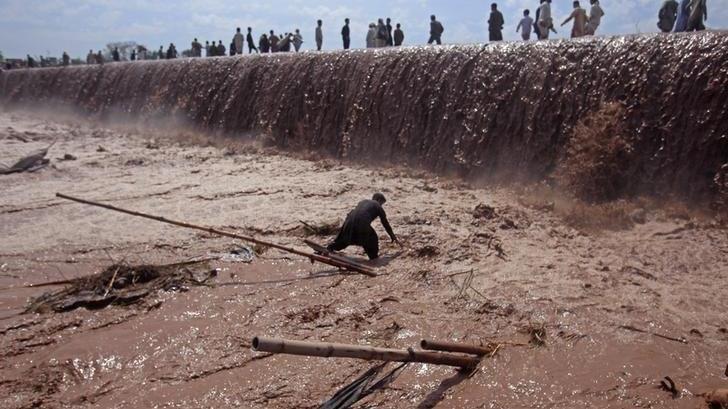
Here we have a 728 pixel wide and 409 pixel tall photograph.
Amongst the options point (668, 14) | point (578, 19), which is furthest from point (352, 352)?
point (578, 19)

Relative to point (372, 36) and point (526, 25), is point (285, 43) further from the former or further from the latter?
point (526, 25)

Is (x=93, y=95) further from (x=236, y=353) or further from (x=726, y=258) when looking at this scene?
(x=726, y=258)

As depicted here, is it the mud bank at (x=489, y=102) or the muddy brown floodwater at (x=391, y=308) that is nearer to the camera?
the muddy brown floodwater at (x=391, y=308)

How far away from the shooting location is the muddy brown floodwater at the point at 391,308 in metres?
3.93

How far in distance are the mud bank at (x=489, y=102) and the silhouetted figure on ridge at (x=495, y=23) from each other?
2386 millimetres

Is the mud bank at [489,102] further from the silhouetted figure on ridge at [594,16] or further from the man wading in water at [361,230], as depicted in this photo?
the man wading in water at [361,230]

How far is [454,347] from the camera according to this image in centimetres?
383

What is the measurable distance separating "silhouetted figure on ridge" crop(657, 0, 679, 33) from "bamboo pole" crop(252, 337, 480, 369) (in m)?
8.91

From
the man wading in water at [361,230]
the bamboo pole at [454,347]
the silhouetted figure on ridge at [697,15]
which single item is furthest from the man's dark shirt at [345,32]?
the bamboo pole at [454,347]

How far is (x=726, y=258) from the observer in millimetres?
5875

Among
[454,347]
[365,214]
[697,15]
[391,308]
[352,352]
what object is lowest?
[391,308]

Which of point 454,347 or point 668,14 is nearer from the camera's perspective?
point 454,347

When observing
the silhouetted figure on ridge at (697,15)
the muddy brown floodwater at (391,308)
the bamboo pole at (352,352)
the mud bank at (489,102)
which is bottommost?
the muddy brown floodwater at (391,308)

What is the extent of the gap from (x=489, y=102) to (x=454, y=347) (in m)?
6.74
